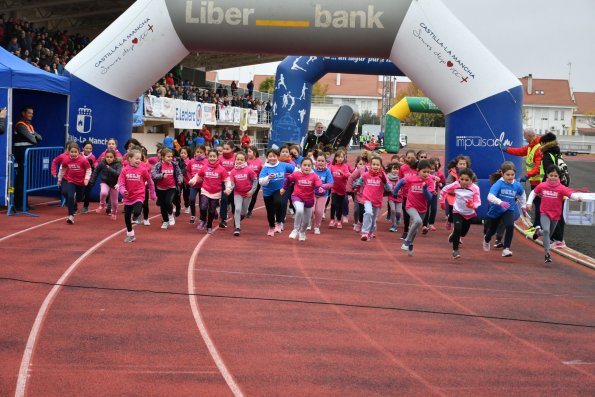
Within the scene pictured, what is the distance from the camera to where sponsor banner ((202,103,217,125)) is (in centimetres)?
3488

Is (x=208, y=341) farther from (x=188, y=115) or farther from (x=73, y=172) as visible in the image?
(x=188, y=115)

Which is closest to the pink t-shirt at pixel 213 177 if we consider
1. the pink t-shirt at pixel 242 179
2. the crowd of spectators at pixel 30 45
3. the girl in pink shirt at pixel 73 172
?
the pink t-shirt at pixel 242 179

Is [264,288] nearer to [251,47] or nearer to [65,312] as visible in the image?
[65,312]

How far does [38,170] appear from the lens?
15773 millimetres

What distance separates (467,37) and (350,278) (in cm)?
719

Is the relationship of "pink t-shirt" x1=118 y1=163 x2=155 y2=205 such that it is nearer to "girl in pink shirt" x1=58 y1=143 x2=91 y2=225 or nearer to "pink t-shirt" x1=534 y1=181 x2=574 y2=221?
"girl in pink shirt" x1=58 y1=143 x2=91 y2=225

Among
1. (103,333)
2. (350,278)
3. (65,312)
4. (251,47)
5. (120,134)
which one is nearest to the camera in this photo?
(103,333)

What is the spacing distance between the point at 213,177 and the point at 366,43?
4.34 metres

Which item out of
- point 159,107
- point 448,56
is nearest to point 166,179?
point 448,56

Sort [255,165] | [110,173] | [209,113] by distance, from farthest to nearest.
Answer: [209,113] → [255,165] → [110,173]

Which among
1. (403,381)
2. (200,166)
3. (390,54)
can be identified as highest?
(390,54)

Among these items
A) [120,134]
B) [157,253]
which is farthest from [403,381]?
[120,134]

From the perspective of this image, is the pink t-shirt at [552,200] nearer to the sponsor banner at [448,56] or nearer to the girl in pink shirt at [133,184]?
the sponsor banner at [448,56]

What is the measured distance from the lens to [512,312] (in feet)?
27.7
